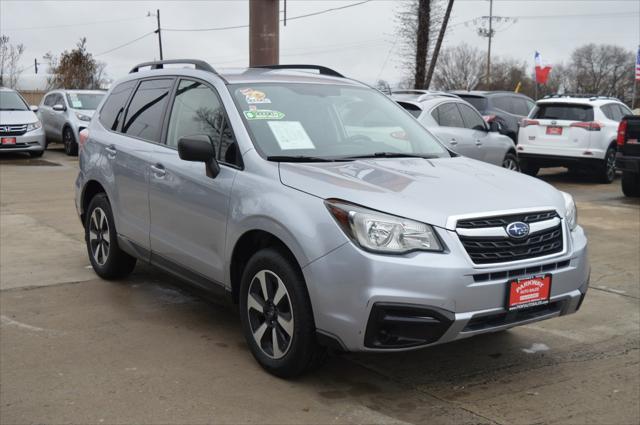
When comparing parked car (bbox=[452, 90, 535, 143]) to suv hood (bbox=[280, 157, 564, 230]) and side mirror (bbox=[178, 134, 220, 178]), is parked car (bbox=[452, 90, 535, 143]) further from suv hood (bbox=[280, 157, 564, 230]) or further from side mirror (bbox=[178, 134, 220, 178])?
side mirror (bbox=[178, 134, 220, 178])

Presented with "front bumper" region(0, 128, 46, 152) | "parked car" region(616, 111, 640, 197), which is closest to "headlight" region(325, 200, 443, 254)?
"parked car" region(616, 111, 640, 197)

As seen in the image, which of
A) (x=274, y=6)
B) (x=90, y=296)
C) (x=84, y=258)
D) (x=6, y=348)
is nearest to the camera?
(x=6, y=348)

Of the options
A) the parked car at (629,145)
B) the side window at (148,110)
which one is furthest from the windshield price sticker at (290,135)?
the parked car at (629,145)

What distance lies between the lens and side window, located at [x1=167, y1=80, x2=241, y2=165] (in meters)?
4.50

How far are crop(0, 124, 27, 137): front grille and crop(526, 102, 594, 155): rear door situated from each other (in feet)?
37.2

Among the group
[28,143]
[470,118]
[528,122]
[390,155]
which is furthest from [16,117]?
[390,155]

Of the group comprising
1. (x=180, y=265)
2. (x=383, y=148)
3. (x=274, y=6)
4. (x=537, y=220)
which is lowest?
(x=180, y=265)

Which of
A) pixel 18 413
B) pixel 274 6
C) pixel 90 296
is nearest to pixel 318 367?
pixel 18 413

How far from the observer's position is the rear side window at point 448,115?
1066 centimetres

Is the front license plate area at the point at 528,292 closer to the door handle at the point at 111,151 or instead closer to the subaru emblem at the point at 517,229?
the subaru emblem at the point at 517,229

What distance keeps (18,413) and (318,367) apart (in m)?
1.56

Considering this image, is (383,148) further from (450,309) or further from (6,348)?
(6,348)

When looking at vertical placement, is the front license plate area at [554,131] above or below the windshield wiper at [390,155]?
above

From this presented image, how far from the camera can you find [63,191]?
11.8 meters
